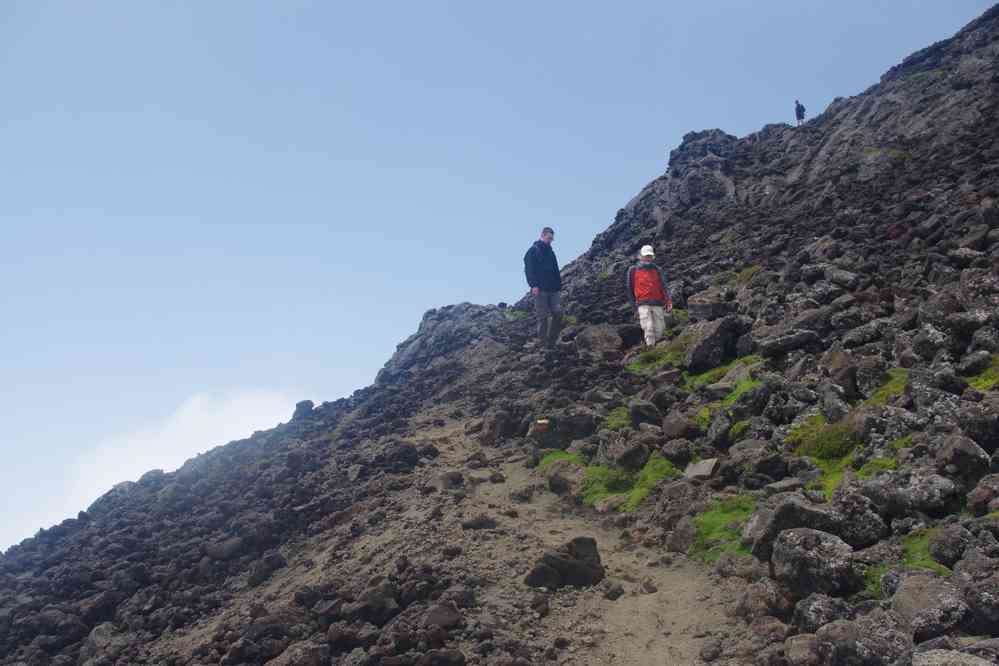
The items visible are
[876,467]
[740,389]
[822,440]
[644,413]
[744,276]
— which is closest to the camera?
[876,467]

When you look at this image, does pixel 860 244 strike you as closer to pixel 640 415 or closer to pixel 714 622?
pixel 640 415

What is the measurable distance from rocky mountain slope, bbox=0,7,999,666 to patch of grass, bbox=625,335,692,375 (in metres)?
0.10

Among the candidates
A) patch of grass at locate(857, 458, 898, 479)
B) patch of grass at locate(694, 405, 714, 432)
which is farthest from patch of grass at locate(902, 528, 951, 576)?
patch of grass at locate(694, 405, 714, 432)

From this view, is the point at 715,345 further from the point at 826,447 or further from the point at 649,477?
the point at 826,447

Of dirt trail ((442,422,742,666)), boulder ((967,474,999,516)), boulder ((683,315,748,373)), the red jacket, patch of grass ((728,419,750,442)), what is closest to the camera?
boulder ((967,474,999,516))

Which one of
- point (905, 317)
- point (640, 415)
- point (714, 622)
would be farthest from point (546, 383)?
point (714, 622)

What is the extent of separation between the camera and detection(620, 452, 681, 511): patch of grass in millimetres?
13477

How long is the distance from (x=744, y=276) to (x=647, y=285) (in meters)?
4.36

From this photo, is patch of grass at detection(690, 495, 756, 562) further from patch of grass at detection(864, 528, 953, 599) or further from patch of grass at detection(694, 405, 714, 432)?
patch of grass at detection(694, 405, 714, 432)

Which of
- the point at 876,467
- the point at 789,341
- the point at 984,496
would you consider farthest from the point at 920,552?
the point at 789,341

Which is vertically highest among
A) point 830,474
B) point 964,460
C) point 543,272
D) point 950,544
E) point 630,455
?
point 543,272

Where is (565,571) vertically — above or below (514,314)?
below

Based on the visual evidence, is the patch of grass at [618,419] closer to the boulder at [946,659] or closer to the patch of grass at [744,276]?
the patch of grass at [744,276]

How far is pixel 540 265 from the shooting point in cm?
2528
